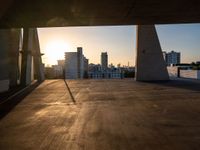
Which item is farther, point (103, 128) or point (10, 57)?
point (10, 57)

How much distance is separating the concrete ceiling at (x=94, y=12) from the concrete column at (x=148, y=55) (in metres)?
11.8

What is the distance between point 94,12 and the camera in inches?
539

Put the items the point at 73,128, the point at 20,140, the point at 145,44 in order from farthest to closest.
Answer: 1. the point at 145,44
2. the point at 73,128
3. the point at 20,140

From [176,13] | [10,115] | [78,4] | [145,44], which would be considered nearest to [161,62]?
[145,44]

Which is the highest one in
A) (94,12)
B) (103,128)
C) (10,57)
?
(94,12)

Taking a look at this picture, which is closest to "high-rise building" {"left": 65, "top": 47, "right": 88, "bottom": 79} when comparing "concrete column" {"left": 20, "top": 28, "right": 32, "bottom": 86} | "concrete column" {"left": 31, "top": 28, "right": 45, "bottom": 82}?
"concrete column" {"left": 31, "top": 28, "right": 45, "bottom": 82}

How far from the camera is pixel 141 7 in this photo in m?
12.9

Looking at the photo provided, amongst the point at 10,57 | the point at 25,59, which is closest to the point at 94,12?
the point at 25,59

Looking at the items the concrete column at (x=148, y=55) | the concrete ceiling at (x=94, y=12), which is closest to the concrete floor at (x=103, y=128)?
the concrete ceiling at (x=94, y=12)

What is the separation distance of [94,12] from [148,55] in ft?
52.4

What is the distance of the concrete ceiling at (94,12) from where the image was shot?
11977mm

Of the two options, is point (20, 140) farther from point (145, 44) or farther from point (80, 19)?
point (145, 44)

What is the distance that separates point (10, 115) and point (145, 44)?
20591 millimetres

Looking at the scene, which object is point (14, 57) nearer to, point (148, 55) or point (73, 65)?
point (148, 55)
